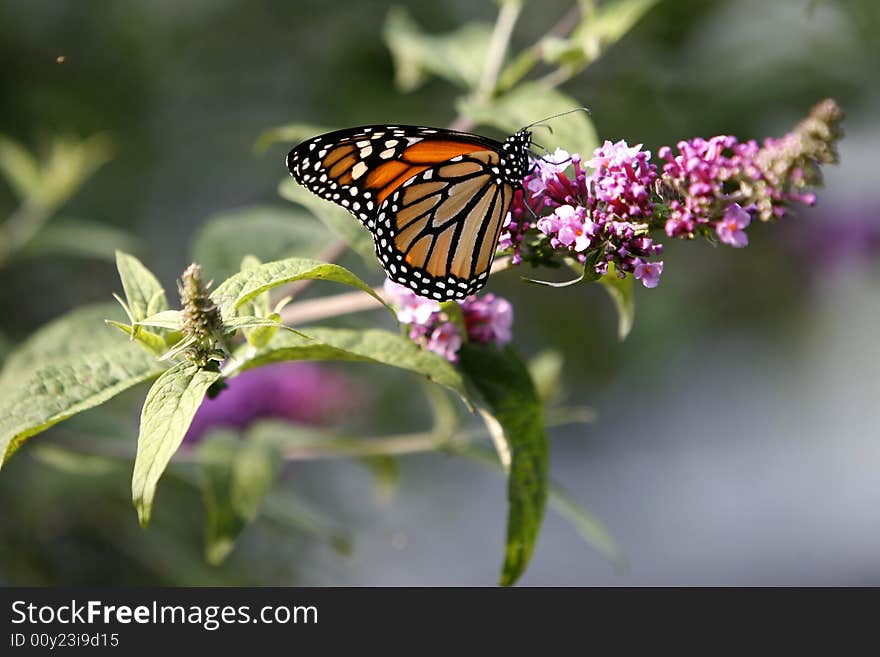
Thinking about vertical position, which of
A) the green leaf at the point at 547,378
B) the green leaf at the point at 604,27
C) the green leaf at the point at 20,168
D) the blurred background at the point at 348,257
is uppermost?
the blurred background at the point at 348,257

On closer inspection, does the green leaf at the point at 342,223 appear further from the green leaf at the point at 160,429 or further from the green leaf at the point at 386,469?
the green leaf at the point at 386,469

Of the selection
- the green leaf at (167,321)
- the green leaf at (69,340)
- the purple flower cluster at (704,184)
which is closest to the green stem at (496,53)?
the purple flower cluster at (704,184)

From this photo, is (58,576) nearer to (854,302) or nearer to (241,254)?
(241,254)

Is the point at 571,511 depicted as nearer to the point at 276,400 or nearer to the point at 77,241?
the point at 276,400

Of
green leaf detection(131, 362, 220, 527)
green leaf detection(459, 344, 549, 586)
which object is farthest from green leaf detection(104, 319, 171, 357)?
green leaf detection(459, 344, 549, 586)

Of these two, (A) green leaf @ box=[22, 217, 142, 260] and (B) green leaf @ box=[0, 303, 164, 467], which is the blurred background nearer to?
(A) green leaf @ box=[22, 217, 142, 260]
